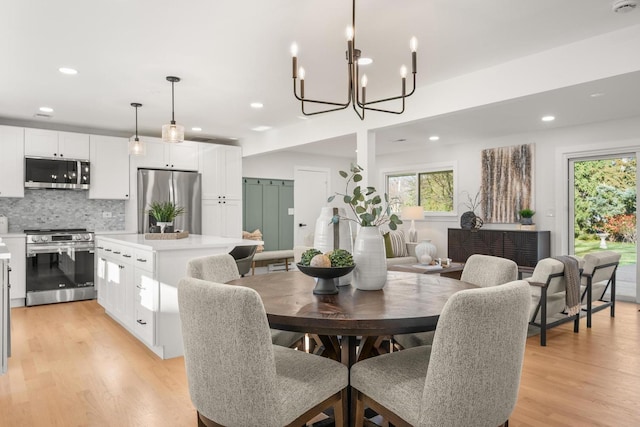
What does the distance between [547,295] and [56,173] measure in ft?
19.3

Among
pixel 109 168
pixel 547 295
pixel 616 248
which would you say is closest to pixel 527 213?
pixel 616 248

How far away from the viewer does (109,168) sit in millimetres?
5852

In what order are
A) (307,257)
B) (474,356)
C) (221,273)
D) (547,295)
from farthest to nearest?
(547,295)
(221,273)
(307,257)
(474,356)

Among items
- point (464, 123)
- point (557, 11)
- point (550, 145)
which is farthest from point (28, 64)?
point (550, 145)

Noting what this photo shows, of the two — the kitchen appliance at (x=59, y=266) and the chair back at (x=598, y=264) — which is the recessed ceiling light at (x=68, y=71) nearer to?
the kitchen appliance at (x=59, y=266)

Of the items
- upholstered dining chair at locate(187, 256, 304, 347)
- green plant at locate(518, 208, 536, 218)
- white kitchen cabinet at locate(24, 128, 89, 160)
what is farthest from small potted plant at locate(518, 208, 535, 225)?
white kitchen cabinet at locate(24, 128, 89, 160)

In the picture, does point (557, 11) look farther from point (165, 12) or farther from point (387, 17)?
point (165, 12)

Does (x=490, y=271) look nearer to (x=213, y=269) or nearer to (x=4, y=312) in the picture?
(x=213, y=269)

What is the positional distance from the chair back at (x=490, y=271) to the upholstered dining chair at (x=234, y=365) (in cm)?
119

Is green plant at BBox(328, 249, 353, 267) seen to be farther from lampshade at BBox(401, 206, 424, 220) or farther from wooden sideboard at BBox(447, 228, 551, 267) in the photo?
lampshade at BBox(401, 206, 424, 220)

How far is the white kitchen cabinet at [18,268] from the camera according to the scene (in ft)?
16.4

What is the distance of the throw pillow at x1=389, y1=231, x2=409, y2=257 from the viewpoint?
6633 millimetres

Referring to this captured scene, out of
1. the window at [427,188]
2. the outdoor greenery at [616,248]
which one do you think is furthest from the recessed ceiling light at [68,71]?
the outdoor greenery at [616,248]

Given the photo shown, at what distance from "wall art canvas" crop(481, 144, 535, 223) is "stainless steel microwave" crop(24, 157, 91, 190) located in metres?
6.01
